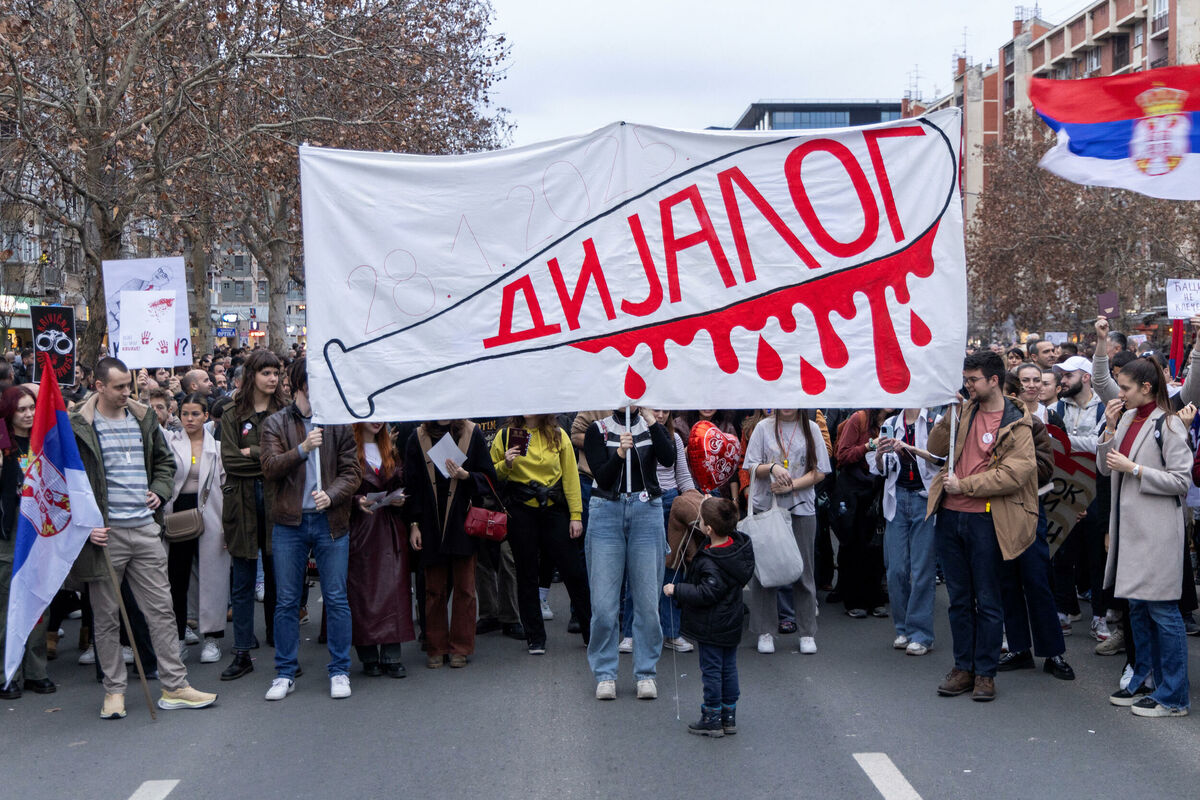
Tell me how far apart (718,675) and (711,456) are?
2.60 meters

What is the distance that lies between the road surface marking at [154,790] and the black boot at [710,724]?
2456 mm

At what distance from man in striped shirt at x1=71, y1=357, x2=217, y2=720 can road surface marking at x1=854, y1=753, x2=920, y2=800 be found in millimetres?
3567

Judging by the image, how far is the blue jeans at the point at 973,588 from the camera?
695 centimetres

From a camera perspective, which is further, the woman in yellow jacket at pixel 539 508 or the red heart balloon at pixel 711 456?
the red heart balloon at pixel 711 456

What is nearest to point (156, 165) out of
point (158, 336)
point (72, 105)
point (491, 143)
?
point (72, 105)

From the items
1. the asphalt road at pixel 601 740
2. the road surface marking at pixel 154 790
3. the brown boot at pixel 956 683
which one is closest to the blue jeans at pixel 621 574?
the asphalt road at pixel 601 740

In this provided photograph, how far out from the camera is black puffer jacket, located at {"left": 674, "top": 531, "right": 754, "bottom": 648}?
6.18 meters

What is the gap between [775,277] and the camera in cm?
638

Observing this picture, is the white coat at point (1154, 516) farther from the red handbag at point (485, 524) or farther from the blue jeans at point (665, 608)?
the red handbag at point (485, 524)

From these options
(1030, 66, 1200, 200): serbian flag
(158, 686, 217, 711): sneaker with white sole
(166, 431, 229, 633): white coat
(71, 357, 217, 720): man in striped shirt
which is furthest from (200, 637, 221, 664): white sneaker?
(1030, 66, 1200, 200): serbian flag

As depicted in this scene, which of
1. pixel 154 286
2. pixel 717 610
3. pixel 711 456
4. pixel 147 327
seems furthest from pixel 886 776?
pixel 154 286

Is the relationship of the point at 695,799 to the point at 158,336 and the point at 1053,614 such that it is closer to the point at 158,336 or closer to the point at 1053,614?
the point at 1053,614

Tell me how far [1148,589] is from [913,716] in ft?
4.52

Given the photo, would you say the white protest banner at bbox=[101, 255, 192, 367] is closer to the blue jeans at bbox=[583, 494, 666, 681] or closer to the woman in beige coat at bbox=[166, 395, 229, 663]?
the woman in beige coat at bbox=[166, 395, 229, 663]
